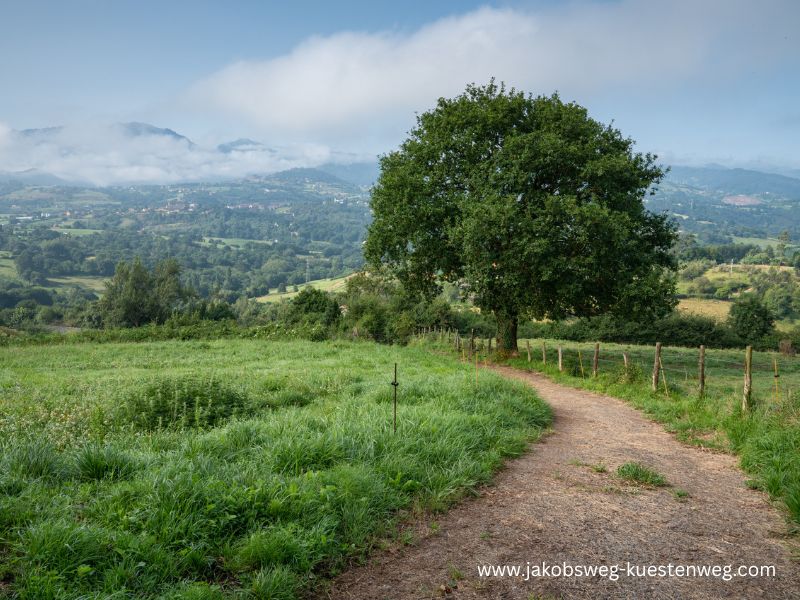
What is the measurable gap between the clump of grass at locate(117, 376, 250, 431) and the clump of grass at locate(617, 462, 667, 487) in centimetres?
708

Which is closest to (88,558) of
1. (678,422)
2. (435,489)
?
(435,489)

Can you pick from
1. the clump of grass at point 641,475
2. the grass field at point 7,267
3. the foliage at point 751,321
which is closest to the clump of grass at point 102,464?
the clump of grass at point 641,475

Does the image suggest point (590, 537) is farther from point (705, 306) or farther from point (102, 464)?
point (705, 306)

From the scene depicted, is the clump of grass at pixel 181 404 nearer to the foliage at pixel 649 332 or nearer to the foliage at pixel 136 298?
the foliage at pixel 649 332

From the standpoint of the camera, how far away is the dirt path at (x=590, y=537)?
4605mm

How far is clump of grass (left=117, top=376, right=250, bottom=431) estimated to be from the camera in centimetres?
950

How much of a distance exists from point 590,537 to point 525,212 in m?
16.5

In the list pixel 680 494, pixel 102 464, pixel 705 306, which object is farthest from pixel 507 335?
pixel 705 306

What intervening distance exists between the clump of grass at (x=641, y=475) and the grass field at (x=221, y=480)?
184cm

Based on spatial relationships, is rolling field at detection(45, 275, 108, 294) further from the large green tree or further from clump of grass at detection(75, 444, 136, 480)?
clump of grass at detection(75, 444, 136, 480)

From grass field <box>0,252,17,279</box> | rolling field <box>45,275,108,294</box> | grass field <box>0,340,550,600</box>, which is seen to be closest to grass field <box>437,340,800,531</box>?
grass field <box>0,340,550,600</box>

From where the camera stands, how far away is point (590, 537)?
556 cm

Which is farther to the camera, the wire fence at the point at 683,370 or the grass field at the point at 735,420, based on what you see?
the wire fence at the point at 683,370

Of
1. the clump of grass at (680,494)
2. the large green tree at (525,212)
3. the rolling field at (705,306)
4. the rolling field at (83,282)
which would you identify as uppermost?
the large green tree at (525,212)
